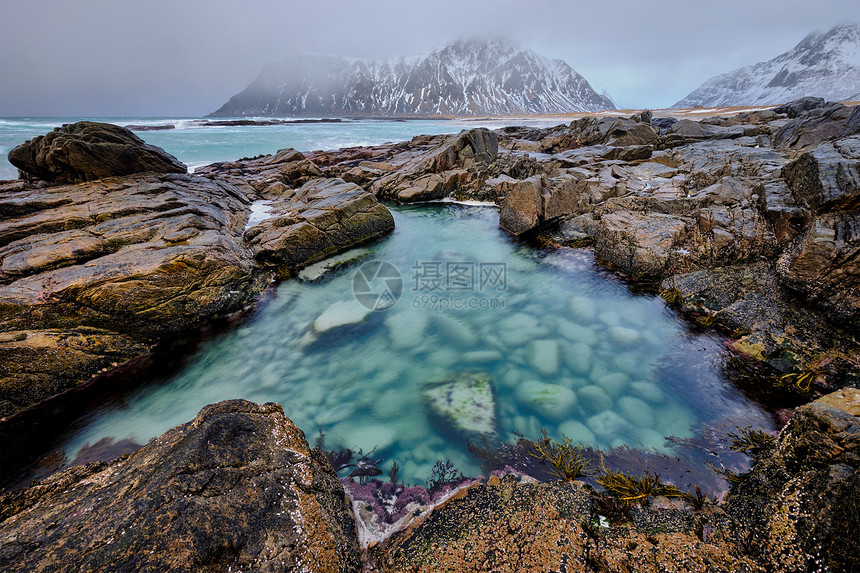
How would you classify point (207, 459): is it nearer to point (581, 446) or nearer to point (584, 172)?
point (581, 446)

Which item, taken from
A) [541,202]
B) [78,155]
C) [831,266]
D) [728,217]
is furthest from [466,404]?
[78,155]

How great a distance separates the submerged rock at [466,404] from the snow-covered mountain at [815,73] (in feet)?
566

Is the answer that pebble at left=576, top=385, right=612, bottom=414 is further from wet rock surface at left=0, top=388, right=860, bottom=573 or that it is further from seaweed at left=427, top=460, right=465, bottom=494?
seaweed at left=427, top=460, right=465, bottom=494

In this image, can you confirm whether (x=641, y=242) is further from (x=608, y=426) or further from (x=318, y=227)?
(x=318, y=227)

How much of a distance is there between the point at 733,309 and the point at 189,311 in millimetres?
14550

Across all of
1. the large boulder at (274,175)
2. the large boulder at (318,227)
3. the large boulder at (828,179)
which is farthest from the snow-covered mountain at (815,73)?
the large boulder at (318,227)

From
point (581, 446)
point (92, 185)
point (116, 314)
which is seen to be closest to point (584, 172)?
point (581, 446)

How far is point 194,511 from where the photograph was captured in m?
3.00

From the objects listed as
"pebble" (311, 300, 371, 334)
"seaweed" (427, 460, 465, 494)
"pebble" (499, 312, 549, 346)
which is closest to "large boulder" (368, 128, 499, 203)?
"pebble" (311, 300, 371, 334)

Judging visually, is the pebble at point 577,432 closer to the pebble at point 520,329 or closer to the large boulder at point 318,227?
the pebble at point 520,329

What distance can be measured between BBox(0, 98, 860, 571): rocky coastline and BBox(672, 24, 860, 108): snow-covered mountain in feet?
537

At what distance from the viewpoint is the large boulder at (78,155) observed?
12.8m

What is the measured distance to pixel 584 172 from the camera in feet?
60.1

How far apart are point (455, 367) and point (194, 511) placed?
18.2ft
